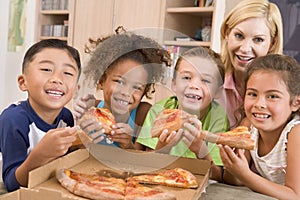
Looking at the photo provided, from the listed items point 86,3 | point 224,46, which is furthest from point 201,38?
point 224,46

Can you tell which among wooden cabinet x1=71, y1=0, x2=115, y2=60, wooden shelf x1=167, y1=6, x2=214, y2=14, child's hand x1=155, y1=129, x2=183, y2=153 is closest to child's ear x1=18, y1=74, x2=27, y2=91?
child's hand x1=155, y1=129, x2=183, y2=153

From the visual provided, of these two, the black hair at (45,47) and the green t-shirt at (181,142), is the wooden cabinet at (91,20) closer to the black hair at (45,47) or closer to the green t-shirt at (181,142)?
the black hair at (45,47)

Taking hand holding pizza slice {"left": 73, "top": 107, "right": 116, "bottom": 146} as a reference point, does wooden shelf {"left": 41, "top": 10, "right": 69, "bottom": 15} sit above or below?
above

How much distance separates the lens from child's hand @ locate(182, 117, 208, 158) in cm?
96

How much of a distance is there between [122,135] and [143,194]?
268 mm

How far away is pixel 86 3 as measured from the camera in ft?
12.0

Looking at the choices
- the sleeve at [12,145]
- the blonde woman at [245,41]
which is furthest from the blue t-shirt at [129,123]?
the blonde woman at [245,41]

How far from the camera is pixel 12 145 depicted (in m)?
0.99

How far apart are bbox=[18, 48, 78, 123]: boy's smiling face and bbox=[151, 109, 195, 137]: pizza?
0.86 ft

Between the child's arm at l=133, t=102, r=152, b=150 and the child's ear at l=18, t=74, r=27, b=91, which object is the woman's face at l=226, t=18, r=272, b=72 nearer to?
the child's arm at l=133, t=102, r=152, b=150

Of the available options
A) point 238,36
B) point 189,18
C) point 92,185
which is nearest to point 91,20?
point 189,18

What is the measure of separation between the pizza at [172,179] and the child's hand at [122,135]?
134mm

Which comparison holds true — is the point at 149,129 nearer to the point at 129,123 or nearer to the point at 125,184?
the point at 129,123

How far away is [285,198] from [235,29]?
760 millimetres
